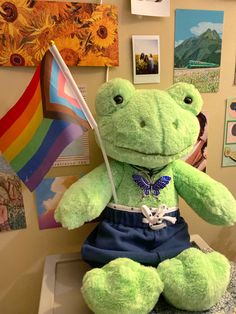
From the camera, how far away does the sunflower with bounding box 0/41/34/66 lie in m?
0.67

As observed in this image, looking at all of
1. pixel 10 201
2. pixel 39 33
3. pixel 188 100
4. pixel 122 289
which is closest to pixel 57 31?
pixel 39 33

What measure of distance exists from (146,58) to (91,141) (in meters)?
0.28

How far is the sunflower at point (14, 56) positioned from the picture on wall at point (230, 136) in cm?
60

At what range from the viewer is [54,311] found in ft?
1.94

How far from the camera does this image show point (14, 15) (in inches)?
26.0

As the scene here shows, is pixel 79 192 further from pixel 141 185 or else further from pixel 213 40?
pixel 213 40

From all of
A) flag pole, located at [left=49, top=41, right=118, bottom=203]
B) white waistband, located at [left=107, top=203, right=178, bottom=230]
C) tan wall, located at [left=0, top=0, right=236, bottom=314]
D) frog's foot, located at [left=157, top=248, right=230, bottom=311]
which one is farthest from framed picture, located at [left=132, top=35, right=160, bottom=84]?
frog's foot, located at [left=157, top=248, right=230, bottom=311]

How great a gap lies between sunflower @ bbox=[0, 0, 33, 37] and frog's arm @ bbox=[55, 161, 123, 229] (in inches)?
15.8

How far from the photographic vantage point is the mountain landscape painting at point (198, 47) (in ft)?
2.53

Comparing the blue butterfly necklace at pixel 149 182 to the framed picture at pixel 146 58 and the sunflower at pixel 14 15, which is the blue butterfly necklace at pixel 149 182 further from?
the sunflower at pixel 14 15

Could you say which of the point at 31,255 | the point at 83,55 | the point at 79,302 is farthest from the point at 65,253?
the point at 83,55

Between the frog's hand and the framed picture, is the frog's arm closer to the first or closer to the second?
the frog's hand

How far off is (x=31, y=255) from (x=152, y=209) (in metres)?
0.44

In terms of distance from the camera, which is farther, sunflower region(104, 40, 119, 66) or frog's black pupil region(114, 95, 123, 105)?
sunflower region(104, 40, 119, 66)
